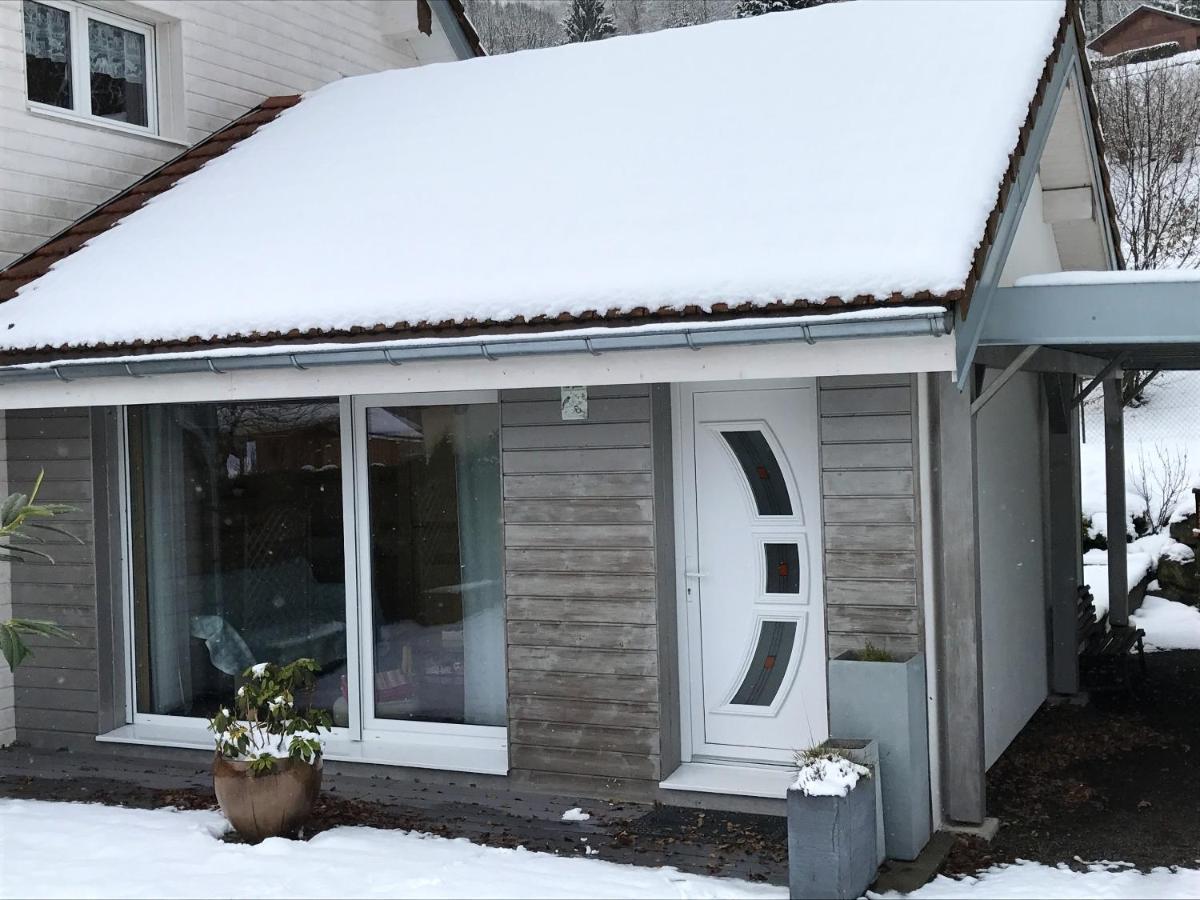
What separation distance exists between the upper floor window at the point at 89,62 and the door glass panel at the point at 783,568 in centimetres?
605

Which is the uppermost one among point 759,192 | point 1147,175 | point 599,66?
point 1147,175

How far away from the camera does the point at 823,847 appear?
4973mm

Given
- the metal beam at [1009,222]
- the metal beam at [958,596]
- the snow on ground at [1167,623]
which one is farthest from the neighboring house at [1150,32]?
the metal beam at [958,596]

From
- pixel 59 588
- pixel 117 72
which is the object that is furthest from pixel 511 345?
pixel 117 72

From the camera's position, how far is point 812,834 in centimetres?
→ 499

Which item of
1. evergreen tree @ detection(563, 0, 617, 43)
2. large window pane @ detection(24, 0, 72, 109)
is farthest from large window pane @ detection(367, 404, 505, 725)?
evergreen tree @ detection(563, 0, 617, 43)

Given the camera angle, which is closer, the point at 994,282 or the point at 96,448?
the point at 994,282

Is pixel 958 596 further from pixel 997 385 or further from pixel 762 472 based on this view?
pixel 762 472

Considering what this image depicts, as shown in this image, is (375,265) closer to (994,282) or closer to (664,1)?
(994,282)

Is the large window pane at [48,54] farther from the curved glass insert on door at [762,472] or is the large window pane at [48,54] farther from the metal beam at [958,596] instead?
the metal beam at [958,596]

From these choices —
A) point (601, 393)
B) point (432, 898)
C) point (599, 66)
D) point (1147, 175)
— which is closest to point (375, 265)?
point (601, 393)

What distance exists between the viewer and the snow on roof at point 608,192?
5883 millimetres

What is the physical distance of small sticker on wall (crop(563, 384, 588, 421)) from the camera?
21.7 feet

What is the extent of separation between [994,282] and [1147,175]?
14352mm
